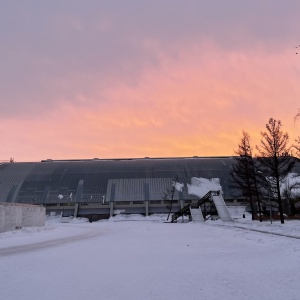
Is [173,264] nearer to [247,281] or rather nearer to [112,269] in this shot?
[112,269]

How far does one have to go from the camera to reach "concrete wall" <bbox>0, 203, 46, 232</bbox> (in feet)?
119

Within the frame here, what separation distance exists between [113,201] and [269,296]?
7998cm

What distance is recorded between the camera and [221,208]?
52094 millimetres

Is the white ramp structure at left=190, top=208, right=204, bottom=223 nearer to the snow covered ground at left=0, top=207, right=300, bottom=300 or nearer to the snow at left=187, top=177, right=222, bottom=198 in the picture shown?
the snow at left=187, top=177, right=222, bottom=198

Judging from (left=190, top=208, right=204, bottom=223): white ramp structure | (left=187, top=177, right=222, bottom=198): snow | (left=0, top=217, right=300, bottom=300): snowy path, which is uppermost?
(left=187, top=177, right=222, bottom=198): snow

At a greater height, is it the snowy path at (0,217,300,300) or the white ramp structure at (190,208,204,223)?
the white ramp structure at (190,208,204,223)

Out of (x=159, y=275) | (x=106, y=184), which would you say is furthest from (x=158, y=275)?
(x=106, y=184)

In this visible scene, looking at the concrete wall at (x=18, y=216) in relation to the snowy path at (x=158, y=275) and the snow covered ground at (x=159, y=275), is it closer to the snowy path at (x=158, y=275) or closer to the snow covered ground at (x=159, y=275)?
the snow covered ground at (x=159, y=275)

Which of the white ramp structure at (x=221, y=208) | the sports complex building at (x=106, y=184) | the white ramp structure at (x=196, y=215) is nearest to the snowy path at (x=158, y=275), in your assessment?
the white ramp structure at (x=221, y=208)

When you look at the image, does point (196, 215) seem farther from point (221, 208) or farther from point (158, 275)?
point (158, 275)

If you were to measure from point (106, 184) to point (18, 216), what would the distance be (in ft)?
170

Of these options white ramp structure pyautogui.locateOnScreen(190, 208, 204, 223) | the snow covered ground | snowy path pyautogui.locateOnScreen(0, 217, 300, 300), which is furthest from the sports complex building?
snowy path pyautogui.locateOnScreen(0, 217, 300, 300)

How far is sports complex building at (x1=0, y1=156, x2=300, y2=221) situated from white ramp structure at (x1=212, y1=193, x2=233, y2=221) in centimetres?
2633

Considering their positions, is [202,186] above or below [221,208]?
above
